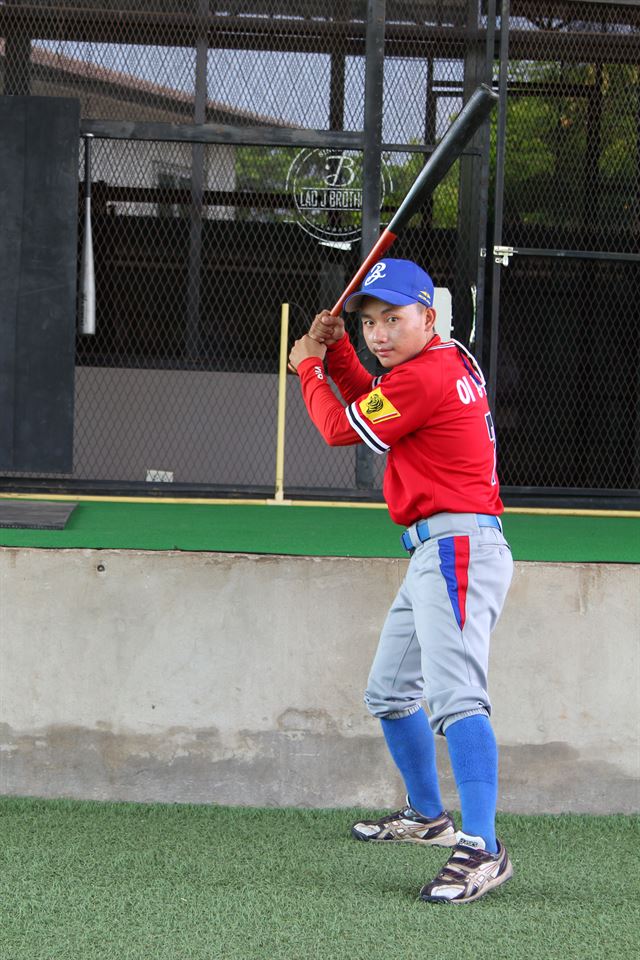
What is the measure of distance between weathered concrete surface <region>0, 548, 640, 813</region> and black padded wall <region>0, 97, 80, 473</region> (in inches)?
60.4

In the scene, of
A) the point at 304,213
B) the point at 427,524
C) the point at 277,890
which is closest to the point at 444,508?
the point at 427,524

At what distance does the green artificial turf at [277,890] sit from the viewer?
290cm

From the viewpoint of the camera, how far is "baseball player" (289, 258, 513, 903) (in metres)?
3.24

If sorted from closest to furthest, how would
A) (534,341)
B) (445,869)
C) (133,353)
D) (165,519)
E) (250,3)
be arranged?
1. (445,869)
2. (165,519)
3. (250,3)
4. (133,353)
5. (534,341)

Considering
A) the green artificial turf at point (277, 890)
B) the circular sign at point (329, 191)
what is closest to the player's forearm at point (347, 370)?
the green artificial turf at point (277, 890)

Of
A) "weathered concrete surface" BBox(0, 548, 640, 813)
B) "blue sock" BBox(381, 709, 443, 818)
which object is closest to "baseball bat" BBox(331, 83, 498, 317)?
"weathered concrete surface" BBox(0, 548, 640, 813)

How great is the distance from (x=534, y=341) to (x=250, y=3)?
2.77 m

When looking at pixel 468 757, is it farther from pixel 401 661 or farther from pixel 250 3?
pixel 250 3

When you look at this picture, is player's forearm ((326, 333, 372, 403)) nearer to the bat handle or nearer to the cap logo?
the bat handle

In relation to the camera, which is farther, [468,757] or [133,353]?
[133,353]

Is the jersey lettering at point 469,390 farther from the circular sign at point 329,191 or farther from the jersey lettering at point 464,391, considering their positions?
the circular sign at point 329,191

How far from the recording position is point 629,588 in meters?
4.22

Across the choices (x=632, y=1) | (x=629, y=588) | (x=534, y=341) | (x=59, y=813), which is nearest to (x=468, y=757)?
(x=629, y=588)

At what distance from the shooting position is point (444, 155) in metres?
3.45
